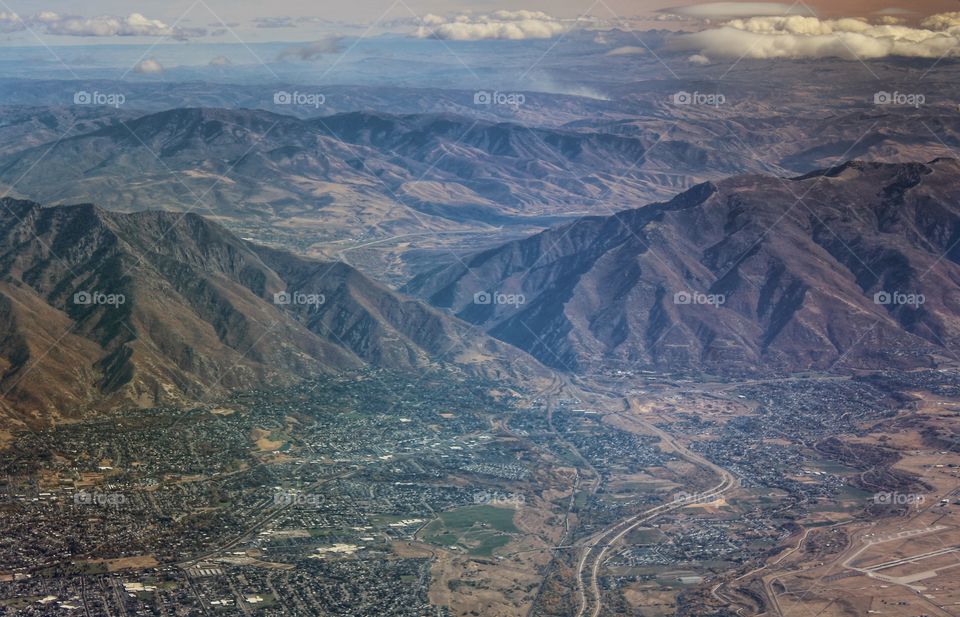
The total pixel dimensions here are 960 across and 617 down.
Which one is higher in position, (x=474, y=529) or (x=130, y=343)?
(x=130, y=343)

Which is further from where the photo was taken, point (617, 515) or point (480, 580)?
point (617, 515)

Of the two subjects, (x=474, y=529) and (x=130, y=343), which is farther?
(x=130, y=343)

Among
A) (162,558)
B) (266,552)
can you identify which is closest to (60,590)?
(162,558)

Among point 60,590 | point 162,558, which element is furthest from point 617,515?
point 60,590

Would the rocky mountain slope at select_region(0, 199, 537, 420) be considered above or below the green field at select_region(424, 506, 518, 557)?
above

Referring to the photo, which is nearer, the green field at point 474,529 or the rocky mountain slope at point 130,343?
the green field at point 474,529

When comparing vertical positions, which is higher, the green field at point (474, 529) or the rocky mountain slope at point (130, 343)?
the rocky mountain slope at point (130, 343)

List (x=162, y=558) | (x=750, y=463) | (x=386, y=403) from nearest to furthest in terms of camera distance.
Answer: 1. (x=162, y=558)
2. (x=750, y=463)
3. (x=386, y=403)

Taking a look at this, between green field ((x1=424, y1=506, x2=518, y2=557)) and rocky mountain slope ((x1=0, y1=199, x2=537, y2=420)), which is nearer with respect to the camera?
green field ((x1=424, y1=506, x2=518, y2=557))

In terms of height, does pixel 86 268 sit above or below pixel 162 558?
above

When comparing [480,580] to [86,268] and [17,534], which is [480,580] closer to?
[17,534]

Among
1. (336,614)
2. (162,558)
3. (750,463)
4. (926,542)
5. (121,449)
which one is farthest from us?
(750,463)
